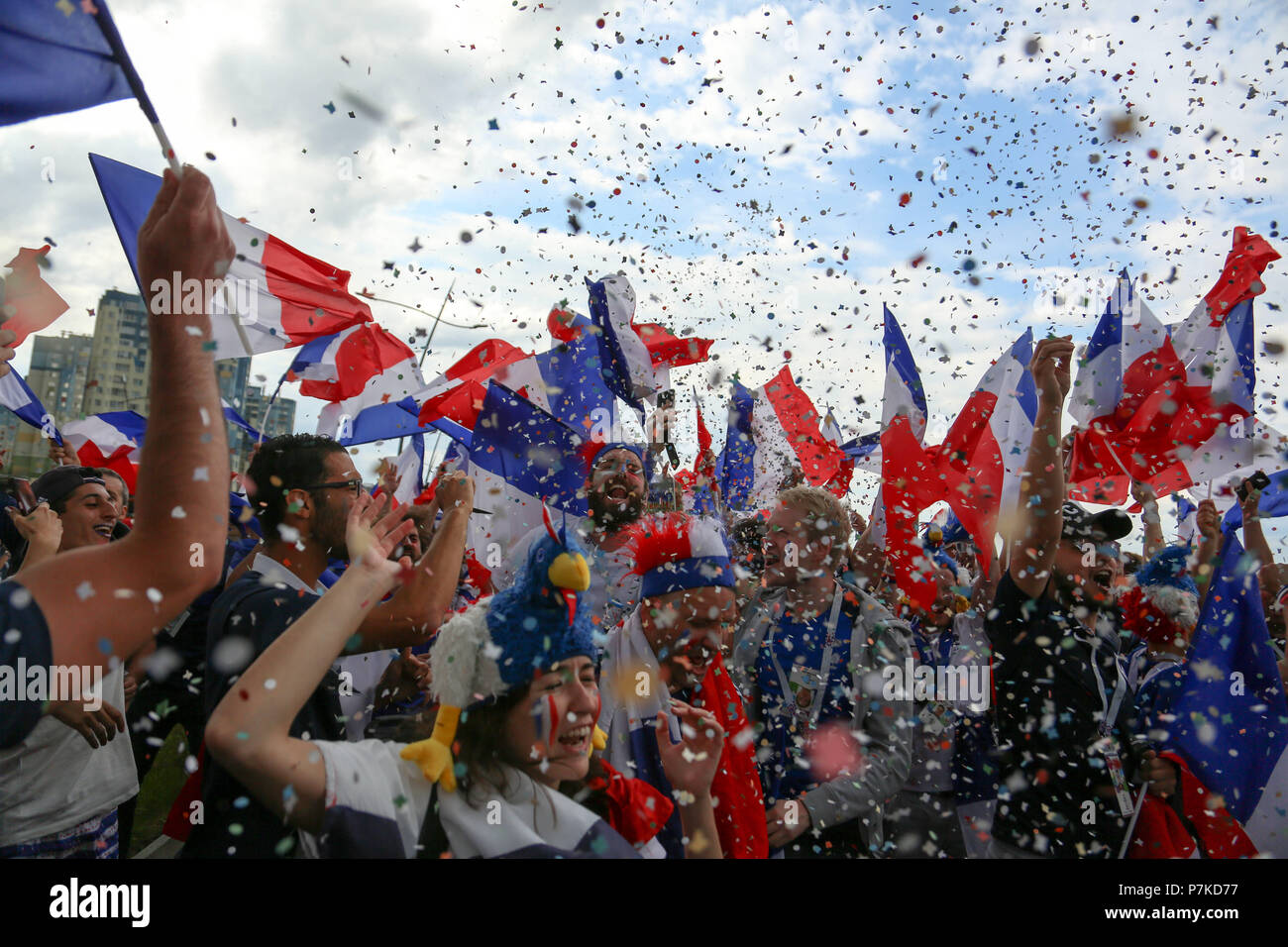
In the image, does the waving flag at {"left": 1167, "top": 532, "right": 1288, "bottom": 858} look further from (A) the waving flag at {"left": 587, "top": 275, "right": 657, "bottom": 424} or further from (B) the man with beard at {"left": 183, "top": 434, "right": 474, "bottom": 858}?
(A) the waving flag at {"left": 587, "top": 275, "right": 657, "bottom": 424}

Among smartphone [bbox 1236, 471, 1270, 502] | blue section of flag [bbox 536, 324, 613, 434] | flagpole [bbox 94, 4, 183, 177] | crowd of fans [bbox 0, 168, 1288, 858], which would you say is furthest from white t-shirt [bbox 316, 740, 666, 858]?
smartphone [bbox 1236, 471, 1270, 502]

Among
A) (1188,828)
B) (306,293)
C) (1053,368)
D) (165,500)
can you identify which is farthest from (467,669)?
(306,293)

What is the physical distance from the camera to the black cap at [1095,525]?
351cm

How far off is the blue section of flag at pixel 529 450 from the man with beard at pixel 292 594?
185cm

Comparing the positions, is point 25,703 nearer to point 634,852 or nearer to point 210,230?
point 210,230

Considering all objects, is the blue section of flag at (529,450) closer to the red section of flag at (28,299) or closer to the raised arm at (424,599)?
the raised arm at (424,599)

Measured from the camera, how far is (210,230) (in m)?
1.47

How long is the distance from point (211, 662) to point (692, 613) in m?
1.50

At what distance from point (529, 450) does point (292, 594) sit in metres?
2.85

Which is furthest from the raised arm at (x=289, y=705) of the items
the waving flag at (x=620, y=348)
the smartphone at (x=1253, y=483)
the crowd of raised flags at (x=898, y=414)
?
the smartphone at (x=1253, y=483)

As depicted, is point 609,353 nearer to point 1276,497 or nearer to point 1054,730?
point 1054,730
